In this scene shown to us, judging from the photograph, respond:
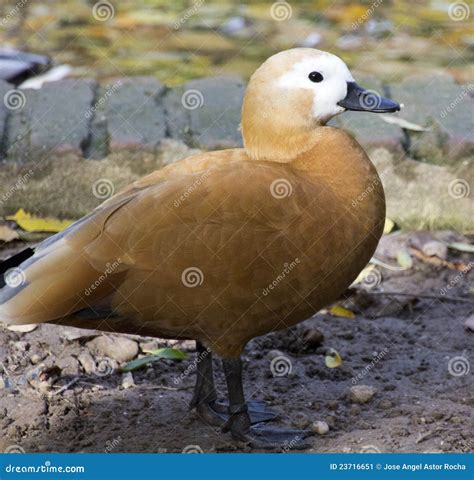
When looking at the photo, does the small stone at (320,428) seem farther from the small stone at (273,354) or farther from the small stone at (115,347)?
the small stone at (115,347)

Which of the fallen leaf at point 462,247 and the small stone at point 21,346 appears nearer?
the small stone at point 21,346

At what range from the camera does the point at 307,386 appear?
4902 millimetres

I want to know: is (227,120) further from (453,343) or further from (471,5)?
(471,5)

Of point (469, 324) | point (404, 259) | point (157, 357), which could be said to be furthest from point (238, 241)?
point (404, 259)

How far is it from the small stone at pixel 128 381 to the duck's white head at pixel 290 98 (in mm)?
1191

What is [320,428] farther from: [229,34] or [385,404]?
[229,34]

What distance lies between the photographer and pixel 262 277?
162 inches

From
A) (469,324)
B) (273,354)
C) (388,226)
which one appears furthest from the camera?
(388,226)

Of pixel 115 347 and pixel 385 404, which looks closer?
pixel 385 404

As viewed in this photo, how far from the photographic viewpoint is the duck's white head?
4.34m

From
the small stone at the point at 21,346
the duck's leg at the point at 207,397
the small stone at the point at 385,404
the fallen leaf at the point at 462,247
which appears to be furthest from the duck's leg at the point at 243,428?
the fallen leaf at the point at 462,247

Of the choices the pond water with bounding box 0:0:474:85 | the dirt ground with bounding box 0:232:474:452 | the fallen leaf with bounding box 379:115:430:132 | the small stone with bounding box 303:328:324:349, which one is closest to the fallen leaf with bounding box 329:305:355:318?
the dirt ground with bounding box 0:232:474:452

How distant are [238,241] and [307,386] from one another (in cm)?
107

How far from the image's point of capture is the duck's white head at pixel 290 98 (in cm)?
434
